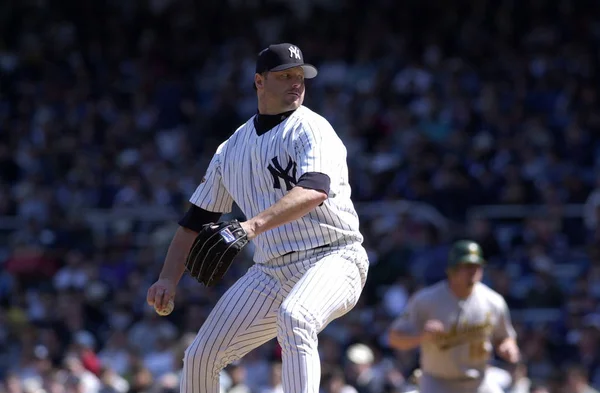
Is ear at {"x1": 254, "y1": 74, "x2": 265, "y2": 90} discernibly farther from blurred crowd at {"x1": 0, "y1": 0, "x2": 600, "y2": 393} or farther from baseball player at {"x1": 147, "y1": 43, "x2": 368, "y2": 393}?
blurred crowd at {"x1": 0, "y1": 0, "x2": 600, "y2": 393}

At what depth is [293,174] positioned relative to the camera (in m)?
5.44

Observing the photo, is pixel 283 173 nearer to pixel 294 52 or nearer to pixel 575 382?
pixel 294 52

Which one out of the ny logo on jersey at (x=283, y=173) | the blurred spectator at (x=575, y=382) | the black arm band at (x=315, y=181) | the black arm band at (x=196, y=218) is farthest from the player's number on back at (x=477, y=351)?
the black arm band at (x=315, y=181)

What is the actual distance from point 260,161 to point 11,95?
41.6ft

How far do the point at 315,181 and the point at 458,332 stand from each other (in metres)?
3.37

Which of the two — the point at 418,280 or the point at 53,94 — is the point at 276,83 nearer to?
the point at 418,280

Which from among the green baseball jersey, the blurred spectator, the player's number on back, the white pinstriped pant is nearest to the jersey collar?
the white pinstriped pant

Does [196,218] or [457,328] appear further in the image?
[457,328]

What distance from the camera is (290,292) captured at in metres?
5.37

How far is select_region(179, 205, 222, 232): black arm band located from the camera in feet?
19.4

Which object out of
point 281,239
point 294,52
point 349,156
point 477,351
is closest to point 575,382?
point 477,351

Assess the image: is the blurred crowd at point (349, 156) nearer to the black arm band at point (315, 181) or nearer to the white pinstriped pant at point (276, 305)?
the white pinstriped pant at point (276, 305)

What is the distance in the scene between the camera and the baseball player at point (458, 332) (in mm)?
8219

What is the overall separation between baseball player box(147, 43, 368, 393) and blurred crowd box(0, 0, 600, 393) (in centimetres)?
481
